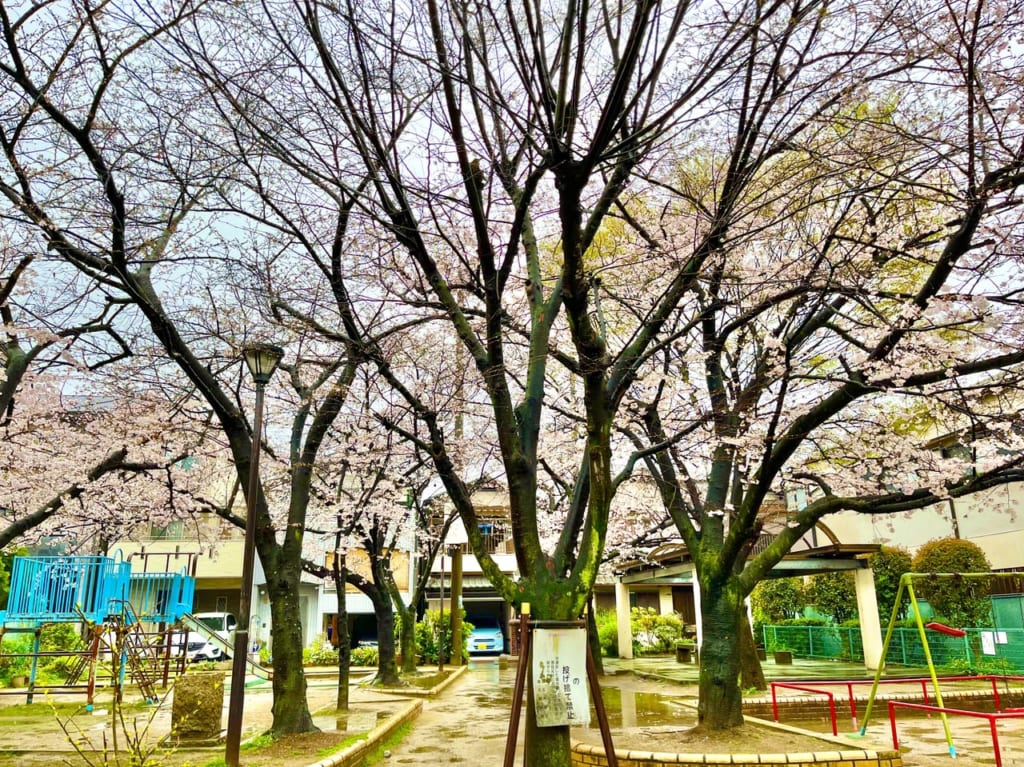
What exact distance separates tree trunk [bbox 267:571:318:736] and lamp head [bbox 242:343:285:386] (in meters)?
2.86

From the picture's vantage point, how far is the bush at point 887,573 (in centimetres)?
2039

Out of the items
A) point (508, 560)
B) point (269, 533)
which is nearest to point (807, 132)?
point (269, 533)

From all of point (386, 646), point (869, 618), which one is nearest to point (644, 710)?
point (386, 646)

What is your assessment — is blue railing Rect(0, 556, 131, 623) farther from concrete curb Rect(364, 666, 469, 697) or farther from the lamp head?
the lamp head

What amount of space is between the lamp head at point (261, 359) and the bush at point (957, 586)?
17.0 m

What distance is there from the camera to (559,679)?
6.38m

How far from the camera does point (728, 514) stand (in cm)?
1178

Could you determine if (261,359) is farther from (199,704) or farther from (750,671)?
(750,671)

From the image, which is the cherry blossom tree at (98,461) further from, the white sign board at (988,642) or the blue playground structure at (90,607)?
the white sign board at (988,642)

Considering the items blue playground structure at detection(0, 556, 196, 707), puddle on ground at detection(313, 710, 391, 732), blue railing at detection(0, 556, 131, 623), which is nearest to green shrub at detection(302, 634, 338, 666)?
blue playground structure at detection(0, 556, 196, 707)

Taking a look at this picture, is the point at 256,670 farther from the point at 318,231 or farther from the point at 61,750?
the point at 318,231

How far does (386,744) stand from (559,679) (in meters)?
4.70

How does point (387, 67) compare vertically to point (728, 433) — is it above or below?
above

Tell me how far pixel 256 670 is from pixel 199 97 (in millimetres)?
19980
